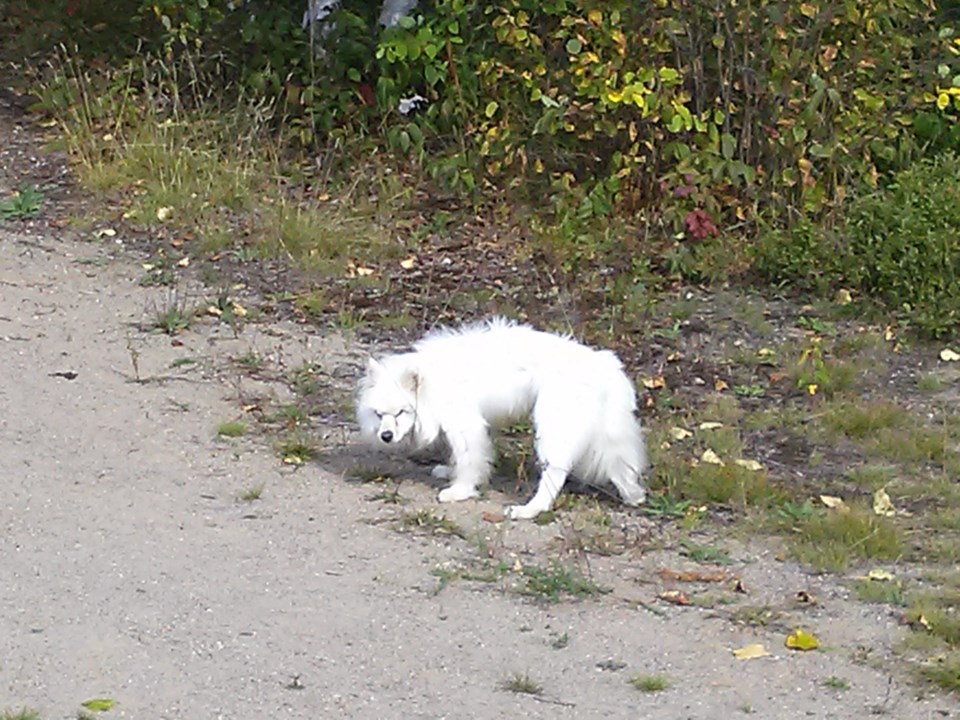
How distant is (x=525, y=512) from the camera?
21.1 feet

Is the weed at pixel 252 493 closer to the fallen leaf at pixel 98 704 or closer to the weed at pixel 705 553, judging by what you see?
the weed at pixel 705 553

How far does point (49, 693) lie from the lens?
4848mm

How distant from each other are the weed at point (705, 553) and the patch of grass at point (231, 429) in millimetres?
2072

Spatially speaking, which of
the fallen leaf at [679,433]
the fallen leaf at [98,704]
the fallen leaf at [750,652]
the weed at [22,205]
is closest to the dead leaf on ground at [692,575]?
the fallen leaf at [750,652]

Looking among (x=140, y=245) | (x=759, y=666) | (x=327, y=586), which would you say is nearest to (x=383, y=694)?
(x=327, y=586)

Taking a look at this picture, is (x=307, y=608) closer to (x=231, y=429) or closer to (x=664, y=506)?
(x=664, y=506)

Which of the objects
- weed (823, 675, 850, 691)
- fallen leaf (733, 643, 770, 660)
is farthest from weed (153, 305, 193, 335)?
weed (823, 675, 850, 691)

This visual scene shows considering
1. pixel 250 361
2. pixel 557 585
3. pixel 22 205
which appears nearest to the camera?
pixel 557 585

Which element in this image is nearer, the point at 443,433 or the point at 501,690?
the point at 501,690

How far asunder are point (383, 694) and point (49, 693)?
3.18ft

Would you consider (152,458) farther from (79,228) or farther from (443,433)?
(79,228)

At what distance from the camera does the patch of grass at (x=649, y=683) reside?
511 centimetres

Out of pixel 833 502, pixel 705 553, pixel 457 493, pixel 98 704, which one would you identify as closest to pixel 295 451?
pixel 457 493

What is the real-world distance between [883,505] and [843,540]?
0.50m
